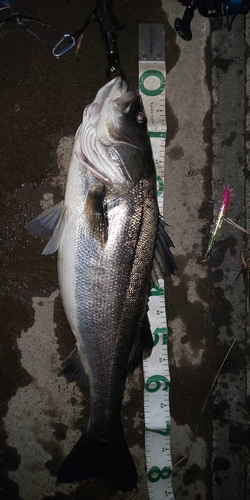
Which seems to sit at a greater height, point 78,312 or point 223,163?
point 223,163

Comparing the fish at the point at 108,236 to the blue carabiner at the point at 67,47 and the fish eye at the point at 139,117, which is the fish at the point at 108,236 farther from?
the blue carabiner at the point at 67,47

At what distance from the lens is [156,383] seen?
2.79 meters

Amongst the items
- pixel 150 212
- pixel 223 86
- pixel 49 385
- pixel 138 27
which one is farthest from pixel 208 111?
pixel 49 385

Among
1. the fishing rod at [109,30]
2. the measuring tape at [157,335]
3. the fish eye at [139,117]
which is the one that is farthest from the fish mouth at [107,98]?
the measuring tape at [157,335]

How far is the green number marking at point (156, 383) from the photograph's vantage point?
2.78m

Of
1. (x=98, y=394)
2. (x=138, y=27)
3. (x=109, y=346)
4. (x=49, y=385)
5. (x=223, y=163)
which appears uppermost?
Result: (x=138, y=27)

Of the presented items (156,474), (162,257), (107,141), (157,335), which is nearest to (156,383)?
(157,335)

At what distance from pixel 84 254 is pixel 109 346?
1.80ft

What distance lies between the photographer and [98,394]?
2.20 meters

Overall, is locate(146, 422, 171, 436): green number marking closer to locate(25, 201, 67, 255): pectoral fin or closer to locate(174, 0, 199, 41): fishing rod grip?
locate(25, 201, 67, 255): pectoral fin

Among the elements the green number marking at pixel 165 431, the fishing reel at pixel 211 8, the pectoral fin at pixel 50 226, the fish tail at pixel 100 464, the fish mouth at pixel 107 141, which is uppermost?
the fishing reel at pixel 211 8

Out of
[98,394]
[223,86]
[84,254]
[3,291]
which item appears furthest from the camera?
[223,86]

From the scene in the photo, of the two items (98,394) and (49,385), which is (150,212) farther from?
(49,385)

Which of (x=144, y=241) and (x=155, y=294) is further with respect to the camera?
(x=155, y=294)
